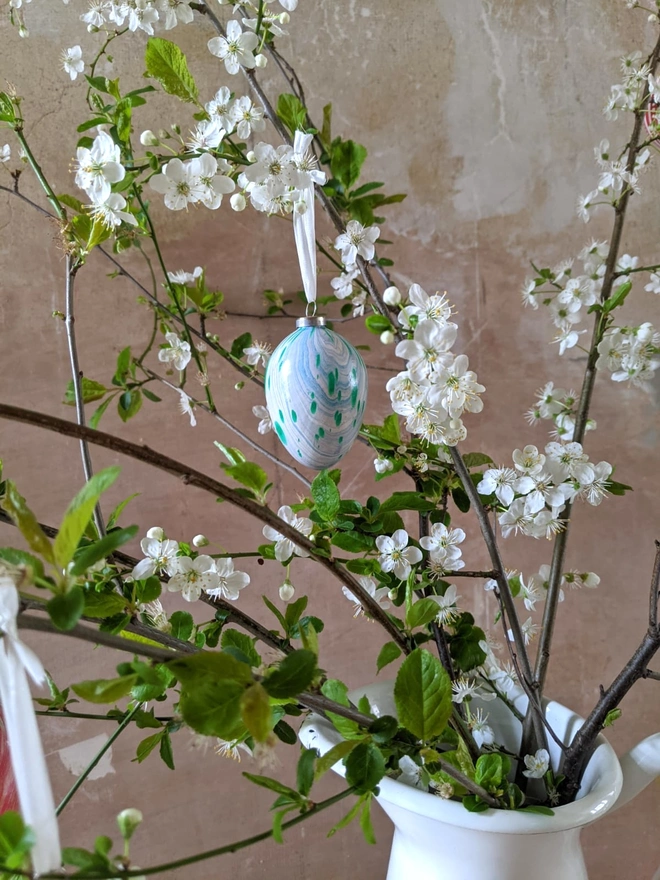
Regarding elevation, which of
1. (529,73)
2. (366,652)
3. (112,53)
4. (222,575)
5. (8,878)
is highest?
(529,73)

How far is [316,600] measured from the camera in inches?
38.5

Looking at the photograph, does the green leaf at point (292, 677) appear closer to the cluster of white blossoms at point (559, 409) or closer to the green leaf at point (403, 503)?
the green leaf at point (403, 503)

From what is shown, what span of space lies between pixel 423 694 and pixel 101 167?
0.43 m

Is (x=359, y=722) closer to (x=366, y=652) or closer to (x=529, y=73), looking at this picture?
(x=366, y=652)

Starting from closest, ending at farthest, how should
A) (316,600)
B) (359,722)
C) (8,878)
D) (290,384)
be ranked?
(8,878), (359,722), (290,384), (316,600)

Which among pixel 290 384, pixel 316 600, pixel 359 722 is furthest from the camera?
pixel 316 600

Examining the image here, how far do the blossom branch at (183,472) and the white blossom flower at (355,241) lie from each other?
0.95 ft

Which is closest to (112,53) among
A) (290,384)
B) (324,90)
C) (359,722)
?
(324,90)

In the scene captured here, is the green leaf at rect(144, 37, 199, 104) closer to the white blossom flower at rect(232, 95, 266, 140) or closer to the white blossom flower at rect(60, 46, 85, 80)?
the white blossom flower at rect(232, 95, 266, 140)

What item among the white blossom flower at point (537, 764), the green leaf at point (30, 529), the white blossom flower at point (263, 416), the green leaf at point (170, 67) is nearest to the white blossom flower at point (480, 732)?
the white blossom flower at point (537, 764)

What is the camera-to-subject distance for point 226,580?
22.3 inches

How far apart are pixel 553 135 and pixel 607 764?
32.0 inches

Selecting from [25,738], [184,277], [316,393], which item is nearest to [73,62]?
[184,277]

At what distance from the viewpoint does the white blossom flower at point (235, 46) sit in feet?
1.98
